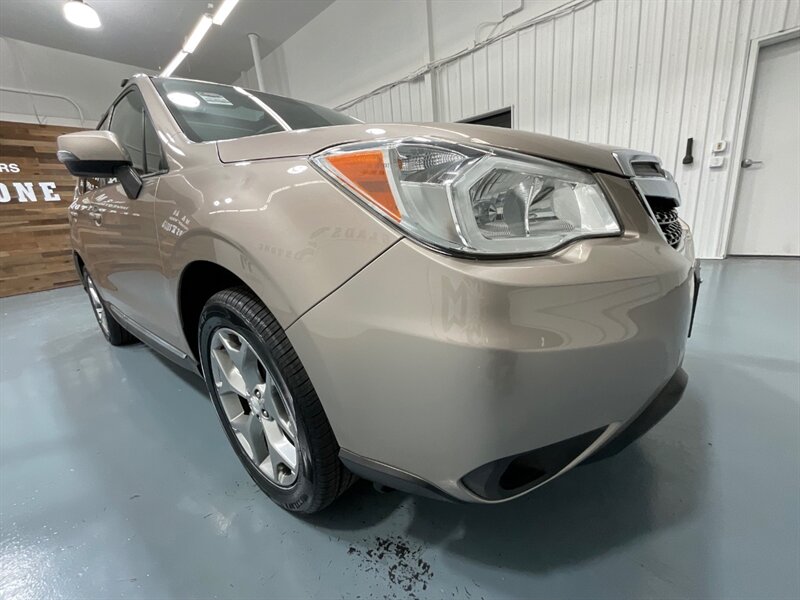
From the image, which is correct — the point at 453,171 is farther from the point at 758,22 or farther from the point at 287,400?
the point at 758,22

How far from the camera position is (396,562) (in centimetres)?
79

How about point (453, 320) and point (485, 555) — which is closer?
point (453, 320)

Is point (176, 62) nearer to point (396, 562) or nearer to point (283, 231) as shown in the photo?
point (283, 231)

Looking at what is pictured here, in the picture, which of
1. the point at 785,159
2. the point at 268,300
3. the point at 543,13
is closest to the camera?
the point at 268,300

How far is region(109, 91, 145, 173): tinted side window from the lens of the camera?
1313 millimetres

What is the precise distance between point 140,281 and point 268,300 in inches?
35.1

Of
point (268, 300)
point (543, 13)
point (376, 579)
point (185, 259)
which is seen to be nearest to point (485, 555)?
point (376, 579)

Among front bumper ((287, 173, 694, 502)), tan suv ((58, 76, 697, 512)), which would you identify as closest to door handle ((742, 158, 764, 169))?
tan suv ((58, 76, 697, 512))

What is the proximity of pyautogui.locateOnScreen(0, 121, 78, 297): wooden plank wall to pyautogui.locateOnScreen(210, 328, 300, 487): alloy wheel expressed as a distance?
7.25 metres

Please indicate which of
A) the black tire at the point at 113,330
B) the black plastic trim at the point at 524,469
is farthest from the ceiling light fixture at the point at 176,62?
the black plastic trim at the point at 524,469

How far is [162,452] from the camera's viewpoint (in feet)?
4.04

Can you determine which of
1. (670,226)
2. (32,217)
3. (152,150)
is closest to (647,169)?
(670,226)

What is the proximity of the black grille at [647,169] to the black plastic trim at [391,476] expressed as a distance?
0.80 metres

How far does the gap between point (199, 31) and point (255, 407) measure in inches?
290
